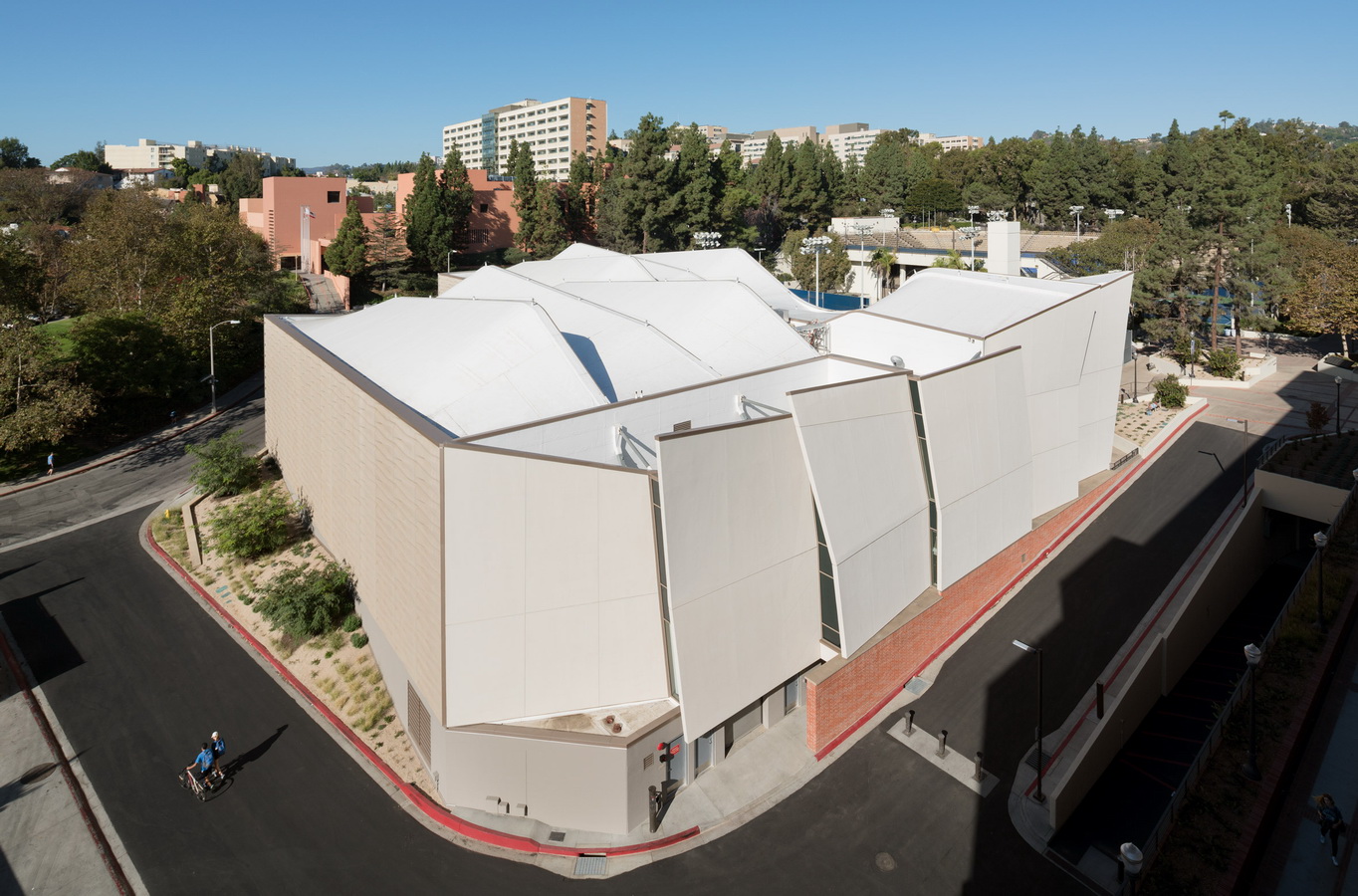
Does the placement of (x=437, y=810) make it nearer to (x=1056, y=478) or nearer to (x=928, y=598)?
(x=928, y=598)

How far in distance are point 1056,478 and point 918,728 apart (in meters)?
12.9

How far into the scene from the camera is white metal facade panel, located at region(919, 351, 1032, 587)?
837 inches

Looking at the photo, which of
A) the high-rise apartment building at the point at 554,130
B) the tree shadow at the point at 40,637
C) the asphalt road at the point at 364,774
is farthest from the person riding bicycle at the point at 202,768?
the high-rise apartment building at the point at 554,130

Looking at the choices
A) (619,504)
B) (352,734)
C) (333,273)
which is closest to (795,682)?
(619,504)

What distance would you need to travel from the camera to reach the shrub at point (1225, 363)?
151 ft

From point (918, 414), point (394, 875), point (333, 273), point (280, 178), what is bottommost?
point (394, 875)

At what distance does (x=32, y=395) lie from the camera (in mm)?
32719

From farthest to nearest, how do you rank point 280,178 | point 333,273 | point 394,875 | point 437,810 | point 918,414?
point 280,178, point 333,273, point 918,414, point 437,810, point 394,875

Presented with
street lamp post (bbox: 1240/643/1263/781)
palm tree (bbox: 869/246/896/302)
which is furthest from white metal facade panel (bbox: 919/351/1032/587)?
palm tree (bbox: 869/246/896/302)

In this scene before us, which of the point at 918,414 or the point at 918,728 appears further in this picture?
the point at 918,414

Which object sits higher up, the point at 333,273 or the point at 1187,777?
the point at 333,273

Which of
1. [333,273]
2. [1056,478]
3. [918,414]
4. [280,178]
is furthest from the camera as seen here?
[280,178]

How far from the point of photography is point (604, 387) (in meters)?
23.7

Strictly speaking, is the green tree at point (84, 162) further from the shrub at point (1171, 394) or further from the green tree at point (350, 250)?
the shrub at point (1171, 394)
